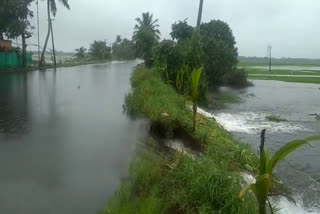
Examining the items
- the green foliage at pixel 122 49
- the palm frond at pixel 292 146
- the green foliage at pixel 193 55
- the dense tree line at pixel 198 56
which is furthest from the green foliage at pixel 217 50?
the green foliage at pixel 122 49

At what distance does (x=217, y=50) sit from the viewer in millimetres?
32125

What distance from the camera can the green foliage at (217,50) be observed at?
103 feet

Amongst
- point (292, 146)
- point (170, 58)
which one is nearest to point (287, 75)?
point (170, 58)

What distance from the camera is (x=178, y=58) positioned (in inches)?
740

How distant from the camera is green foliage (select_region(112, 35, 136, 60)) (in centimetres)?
9580

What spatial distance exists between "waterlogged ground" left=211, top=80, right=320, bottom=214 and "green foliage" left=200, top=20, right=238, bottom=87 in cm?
820

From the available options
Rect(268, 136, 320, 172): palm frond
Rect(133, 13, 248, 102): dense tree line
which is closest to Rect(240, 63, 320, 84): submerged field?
Rect(133, 13, 248, 102): dense tree line

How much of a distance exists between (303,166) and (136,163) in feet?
17.8

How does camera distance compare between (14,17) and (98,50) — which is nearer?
(14,17)

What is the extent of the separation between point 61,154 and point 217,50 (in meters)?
26.6

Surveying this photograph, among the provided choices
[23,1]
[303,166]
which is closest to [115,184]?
[303,166]

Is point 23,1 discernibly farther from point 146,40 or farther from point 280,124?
point 280,124

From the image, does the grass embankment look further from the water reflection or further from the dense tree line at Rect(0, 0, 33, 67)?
the dense tree line at Rect(0, 0, 33, 67)

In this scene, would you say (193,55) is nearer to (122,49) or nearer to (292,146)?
(292,146)
